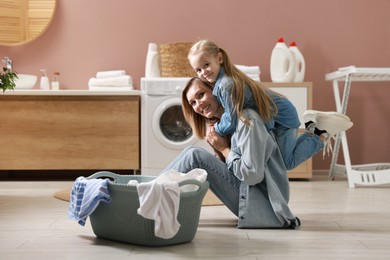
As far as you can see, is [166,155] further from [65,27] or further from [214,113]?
[214,113]

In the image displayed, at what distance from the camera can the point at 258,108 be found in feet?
8.77

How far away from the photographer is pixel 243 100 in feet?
8.62

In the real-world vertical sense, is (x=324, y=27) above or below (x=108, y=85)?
above

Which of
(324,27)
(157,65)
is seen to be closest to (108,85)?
(157,65)

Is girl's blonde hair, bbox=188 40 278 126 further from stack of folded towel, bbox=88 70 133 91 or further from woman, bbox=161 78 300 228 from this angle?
stack of folded towel, bbox=88 70 133 91

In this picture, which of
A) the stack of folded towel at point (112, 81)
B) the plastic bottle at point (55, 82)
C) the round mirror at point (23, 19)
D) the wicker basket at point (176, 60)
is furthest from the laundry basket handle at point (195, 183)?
the round mirror at point (23, 19)

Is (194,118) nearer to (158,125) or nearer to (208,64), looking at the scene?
(208,64)

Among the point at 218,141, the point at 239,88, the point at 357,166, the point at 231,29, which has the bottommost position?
the point at 357,166

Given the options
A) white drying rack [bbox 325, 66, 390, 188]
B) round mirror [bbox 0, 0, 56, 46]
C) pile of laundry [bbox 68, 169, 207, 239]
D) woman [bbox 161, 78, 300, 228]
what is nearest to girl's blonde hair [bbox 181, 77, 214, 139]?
woman [bbox 161, 78, 300, 228]

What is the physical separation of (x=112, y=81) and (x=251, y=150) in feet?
7.93

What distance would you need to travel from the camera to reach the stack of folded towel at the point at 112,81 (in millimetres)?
4793

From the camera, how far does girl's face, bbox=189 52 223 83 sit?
2.65 m

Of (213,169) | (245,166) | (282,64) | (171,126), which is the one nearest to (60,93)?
(171,126)

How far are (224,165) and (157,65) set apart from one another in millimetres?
2294
